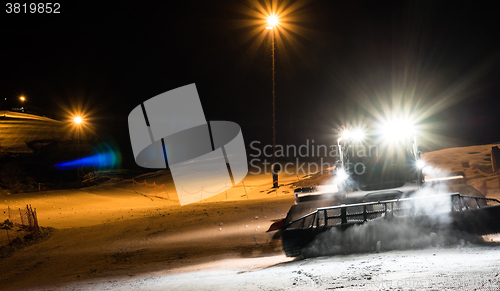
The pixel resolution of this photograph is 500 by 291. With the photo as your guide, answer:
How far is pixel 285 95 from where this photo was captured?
193ft

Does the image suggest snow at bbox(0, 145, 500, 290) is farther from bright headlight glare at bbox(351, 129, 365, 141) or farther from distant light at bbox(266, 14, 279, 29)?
distant light at bbox(266, 14, 279, 29)

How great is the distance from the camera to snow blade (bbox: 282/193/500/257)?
6324 mm

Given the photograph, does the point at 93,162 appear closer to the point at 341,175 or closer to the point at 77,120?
the point at 77,120

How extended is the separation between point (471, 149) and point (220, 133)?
41223mm

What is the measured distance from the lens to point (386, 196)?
24.7 feet

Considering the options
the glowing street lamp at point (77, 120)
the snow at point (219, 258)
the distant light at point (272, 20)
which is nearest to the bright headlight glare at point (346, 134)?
the snow at point (219, 258)

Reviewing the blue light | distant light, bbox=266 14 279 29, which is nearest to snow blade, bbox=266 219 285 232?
distant light, bbox=266 14 279 29

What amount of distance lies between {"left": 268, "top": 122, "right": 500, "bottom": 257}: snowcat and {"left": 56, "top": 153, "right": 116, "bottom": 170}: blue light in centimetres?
3247

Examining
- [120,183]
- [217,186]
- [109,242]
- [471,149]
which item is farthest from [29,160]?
[471,149]

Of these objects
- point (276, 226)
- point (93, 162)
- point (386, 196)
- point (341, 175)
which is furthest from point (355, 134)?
point (93, 162)

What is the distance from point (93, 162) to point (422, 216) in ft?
128

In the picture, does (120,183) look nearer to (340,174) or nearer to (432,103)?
(340,174)

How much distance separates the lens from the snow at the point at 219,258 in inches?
184

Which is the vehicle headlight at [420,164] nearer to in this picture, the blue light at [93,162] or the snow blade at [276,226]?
the snow blade at [276,226]
